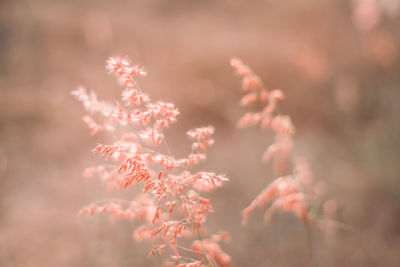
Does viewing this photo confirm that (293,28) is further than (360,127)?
Yes

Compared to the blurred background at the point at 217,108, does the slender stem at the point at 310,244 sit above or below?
below

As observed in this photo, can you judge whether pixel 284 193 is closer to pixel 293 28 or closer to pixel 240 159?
pixel 240 159

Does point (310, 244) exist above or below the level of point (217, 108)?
below

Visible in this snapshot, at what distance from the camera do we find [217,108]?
5676 millimetres

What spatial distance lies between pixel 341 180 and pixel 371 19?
2.51m

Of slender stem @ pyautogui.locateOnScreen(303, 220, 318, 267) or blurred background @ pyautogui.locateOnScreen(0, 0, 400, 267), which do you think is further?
blurred background @ pyautogui.locateOnScreen(0, 0, 400, 267)

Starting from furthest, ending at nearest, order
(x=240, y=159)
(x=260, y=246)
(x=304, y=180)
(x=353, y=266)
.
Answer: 1. (x=240, y=159)
2. (x=260, y=246)
3. (x=353, y=266)
4. (x=304, y=180)

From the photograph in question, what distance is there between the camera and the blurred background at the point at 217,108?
3484 mm

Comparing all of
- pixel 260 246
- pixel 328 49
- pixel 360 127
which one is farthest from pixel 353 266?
pixel 328 49

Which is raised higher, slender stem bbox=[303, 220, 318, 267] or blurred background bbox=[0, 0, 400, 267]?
blurred background bbox=[0, 0, 400, 267]

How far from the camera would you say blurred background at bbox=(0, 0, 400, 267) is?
3.48 meters

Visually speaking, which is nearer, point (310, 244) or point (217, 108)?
point (310, 244)

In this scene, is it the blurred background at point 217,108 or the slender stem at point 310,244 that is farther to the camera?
the blurred background at point 217,108

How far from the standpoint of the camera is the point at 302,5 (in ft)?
20.7
